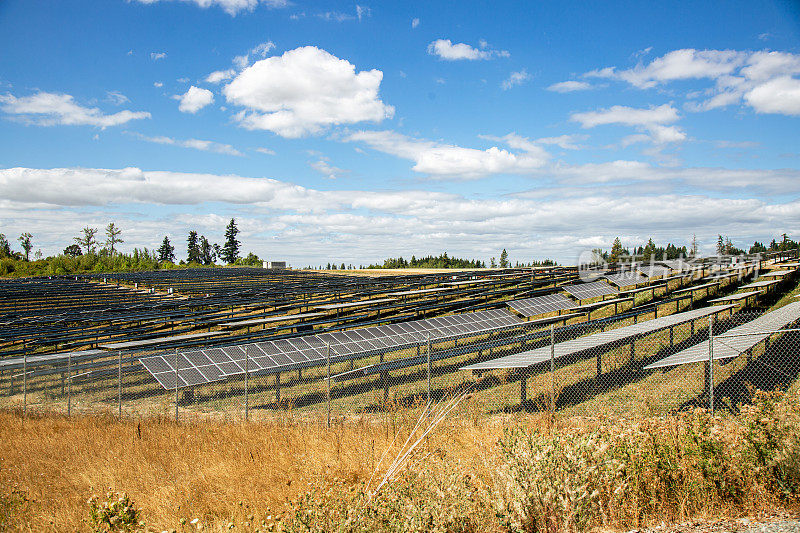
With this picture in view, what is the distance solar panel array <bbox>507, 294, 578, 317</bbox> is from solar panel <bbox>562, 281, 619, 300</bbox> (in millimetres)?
791

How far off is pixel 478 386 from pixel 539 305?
36.1ft

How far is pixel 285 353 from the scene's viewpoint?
14484 mm

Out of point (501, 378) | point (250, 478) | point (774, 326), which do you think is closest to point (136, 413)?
point (250, 478)

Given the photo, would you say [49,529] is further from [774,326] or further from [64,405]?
[774,326]

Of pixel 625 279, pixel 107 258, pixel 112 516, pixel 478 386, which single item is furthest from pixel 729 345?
pixel 107 258

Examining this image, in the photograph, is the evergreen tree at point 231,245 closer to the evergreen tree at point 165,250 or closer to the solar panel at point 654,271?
the evergreen tree at point 165,250

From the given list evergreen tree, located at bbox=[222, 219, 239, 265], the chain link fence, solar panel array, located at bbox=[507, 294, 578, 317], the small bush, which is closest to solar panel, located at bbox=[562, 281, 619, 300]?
solar panel array, located at bbox=[507, 294, 578, 317]

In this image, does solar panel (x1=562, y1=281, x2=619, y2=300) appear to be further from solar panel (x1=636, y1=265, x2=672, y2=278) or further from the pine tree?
the pine tree

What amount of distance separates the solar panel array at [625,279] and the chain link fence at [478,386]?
1580cm

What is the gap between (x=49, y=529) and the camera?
220 inches

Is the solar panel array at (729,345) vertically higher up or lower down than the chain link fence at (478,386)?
higher up

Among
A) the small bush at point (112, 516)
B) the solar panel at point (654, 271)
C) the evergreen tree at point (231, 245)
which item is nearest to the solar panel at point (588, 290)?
the solar panel at point (654, 271)

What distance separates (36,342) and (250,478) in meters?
19.4

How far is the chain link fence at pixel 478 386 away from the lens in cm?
1134
